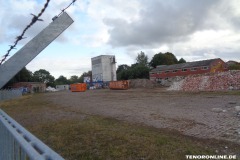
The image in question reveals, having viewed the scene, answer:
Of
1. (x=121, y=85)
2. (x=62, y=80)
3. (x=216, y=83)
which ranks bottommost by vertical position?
(x=216, y=83)

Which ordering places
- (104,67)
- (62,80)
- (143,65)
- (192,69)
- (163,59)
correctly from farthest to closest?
(62,80)
(163,59)
(143,65)
(192,69)
(104,67)

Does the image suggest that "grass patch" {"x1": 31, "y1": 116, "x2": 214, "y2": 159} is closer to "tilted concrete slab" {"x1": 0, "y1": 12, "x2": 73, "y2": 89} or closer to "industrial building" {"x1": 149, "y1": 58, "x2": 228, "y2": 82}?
"tilted concrete slab" {"x1": 0, "y1": 12, "x2": 73, "y2": 89}

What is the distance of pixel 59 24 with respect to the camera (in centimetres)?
519

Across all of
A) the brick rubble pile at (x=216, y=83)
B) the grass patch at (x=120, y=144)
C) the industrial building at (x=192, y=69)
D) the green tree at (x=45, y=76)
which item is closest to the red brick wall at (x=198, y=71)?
the industrial building at (x=192, y=69)

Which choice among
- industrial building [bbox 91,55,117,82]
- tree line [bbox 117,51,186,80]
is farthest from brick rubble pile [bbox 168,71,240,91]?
tree line [bbox 117,51,186,80]

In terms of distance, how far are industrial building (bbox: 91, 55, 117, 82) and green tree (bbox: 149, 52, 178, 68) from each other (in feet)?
121

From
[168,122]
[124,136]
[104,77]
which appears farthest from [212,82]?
[104,77]

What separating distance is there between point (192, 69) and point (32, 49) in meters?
71.7

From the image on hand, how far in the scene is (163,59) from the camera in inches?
4109

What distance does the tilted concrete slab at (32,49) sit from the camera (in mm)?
4711

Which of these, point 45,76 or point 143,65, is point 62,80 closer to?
point 45,76

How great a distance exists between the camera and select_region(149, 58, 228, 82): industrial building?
68812 mm

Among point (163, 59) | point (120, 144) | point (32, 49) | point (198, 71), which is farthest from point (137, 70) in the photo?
point (32, 49)

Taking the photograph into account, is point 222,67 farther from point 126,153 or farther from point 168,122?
point 126,153
